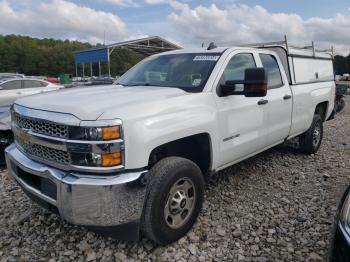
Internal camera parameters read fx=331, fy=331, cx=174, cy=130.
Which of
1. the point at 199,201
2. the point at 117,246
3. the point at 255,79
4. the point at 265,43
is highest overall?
the point at 265,43

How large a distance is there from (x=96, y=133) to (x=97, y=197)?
0.46 metres

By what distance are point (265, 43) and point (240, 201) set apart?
2.81m

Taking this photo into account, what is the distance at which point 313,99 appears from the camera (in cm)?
548

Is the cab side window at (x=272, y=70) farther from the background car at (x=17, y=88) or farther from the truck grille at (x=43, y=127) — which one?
the background car at (x=17, y=88)

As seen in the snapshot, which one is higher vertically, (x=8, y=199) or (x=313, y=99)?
(x=313, y=99)

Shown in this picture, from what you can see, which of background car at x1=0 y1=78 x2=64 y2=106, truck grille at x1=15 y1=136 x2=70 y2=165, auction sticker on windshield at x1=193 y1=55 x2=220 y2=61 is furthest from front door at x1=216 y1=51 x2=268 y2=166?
background car at x1=0 y1=78 x2=64 y2=106

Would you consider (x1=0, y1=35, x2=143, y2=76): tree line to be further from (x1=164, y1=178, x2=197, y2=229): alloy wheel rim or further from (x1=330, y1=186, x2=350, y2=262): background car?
(x1=330, y1=186, x2=350, y2=262): background car

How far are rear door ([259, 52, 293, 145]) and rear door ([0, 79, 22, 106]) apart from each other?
8614 mm

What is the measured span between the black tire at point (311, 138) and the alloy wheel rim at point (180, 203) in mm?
3342

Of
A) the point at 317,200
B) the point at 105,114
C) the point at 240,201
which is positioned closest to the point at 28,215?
the point at 105,114

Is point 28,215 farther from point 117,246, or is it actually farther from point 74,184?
point 74,184

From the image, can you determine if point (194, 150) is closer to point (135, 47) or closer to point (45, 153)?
point (45, 153)

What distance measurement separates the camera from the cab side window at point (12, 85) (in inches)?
420

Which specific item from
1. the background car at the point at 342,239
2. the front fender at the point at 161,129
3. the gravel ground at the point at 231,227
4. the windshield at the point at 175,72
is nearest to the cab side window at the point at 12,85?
the gravel ground at the point at 231,227
